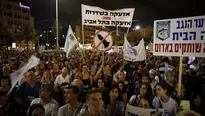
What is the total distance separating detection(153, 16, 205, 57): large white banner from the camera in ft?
16.6

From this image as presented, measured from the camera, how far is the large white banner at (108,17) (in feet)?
32.1

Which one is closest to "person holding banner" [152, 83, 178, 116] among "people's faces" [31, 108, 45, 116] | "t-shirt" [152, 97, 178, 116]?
"t-shirt" [152, 97, 178, 116]

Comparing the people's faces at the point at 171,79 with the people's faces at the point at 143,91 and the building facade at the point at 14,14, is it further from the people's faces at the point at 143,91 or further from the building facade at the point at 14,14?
the building facade at the point at 14,14

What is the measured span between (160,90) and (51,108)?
2126mm

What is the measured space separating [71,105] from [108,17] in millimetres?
6309

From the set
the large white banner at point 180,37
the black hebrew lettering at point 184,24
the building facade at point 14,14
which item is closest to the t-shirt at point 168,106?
the large white banner at point 180,37

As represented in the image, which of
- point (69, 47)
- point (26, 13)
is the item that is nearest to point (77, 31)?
point (26, 13)

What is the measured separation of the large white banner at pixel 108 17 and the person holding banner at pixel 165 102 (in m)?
5.60

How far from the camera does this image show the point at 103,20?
984 centimetres

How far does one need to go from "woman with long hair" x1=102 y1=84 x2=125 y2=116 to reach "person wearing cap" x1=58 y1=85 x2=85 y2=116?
2.29ft

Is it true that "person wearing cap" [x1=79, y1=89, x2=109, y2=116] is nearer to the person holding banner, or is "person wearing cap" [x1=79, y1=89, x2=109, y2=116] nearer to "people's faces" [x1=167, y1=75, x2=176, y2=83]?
the person holding banner

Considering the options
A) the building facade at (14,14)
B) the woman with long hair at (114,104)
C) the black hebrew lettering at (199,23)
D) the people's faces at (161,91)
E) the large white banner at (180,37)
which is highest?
the building facade at (14,14)

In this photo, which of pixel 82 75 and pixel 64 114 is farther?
pixel 82 75

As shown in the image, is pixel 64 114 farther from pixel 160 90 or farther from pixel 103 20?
pixel 103 20
